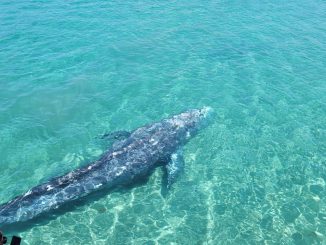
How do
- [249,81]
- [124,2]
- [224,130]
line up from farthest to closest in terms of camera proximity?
[124,2] < [249,81] < [224,130]

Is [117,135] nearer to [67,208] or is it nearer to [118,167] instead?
[118,167]

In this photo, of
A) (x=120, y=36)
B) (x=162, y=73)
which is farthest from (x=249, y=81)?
(x=120, y=36)

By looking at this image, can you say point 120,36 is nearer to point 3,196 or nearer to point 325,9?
point 3,196

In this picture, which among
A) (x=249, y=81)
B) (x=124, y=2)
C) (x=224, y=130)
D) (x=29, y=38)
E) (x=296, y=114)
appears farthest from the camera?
(x=124, y=2)

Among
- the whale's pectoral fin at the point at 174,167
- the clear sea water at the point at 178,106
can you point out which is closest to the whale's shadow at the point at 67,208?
the clear sea water at the point at 178,106

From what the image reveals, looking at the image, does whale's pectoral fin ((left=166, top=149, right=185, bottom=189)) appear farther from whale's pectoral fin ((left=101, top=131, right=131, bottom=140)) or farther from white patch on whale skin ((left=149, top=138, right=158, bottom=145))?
whale's pectoral fin ((left=101, top=131, right=131, bottom=140))
